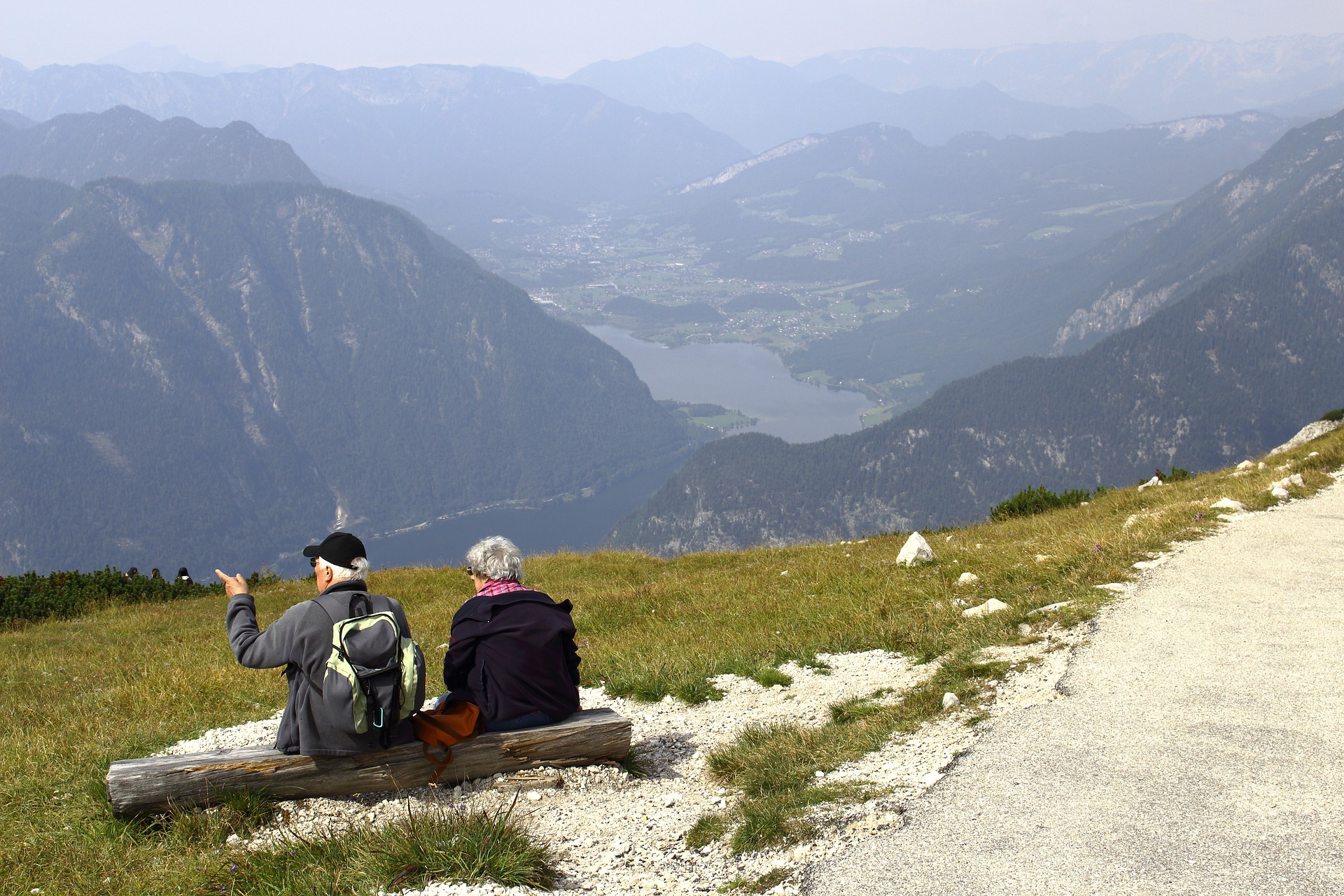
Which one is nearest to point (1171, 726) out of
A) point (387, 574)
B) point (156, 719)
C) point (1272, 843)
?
point (1272, 843)

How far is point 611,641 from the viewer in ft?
48.8

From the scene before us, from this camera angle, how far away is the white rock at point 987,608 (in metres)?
12.3

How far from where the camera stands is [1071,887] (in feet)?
18.2

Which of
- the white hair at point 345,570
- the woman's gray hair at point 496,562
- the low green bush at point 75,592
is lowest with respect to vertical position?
the low green bush at point 75,592

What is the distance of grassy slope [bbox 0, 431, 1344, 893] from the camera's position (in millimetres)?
7266

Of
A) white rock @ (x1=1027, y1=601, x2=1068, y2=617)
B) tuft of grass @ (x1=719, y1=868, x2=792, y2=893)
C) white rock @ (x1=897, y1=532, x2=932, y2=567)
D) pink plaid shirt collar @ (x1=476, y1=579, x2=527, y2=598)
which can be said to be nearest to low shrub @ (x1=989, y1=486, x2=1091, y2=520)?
white rock @ (x1=897, y1=532, x2=932, y2=567)

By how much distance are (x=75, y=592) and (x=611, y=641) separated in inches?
746

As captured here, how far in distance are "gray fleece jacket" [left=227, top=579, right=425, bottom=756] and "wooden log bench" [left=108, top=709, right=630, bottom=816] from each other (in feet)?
0.53

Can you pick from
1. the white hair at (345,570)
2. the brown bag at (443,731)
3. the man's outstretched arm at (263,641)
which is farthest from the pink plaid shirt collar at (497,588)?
the man's outstretched arm at (263,641)

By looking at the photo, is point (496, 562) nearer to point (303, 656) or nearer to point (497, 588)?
point (497, 588)

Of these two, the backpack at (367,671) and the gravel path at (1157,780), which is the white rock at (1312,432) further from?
the backpack at (367,671)

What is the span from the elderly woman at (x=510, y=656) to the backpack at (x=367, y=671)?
2.38ft

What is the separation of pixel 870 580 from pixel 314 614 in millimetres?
11427

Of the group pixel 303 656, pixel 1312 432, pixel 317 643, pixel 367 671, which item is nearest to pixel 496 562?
pixel 367 671
